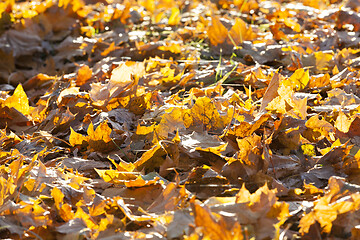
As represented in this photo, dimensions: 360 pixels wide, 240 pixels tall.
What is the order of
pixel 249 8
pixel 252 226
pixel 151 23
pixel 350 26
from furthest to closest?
pixel 249 8
pixel 151 23
pixel 350 26
pixel 252 226

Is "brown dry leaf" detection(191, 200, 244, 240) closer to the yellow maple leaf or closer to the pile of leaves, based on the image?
the pile of leaves

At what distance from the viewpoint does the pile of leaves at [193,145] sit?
118 cm

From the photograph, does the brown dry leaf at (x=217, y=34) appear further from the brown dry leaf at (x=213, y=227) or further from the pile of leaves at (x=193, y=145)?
the brown dry leaf at (x=213, y=227)

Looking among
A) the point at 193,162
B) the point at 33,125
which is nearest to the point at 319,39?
the point at 193,162

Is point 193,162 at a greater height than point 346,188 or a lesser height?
lesser

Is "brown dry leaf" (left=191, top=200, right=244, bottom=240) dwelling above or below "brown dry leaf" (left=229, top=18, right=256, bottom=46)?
above

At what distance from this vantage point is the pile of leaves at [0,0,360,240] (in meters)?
1.18

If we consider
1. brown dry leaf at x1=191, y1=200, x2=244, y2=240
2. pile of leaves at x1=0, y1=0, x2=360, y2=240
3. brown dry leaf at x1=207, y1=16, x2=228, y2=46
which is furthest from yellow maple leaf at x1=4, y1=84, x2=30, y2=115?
brown dry leaf at x1=207, y1=16, x2=228, y2=46

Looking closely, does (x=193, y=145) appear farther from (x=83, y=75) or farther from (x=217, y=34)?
(x=217, y=34)

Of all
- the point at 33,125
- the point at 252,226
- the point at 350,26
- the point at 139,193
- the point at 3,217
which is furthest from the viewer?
the point at 350,26

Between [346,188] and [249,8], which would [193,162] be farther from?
[249,8]

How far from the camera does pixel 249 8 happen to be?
3822mm

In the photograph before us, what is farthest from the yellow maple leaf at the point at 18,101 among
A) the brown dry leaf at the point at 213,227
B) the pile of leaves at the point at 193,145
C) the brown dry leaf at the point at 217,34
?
the brown dry leaf at the point at 217,34

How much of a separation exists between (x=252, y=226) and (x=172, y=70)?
4.56 ft
